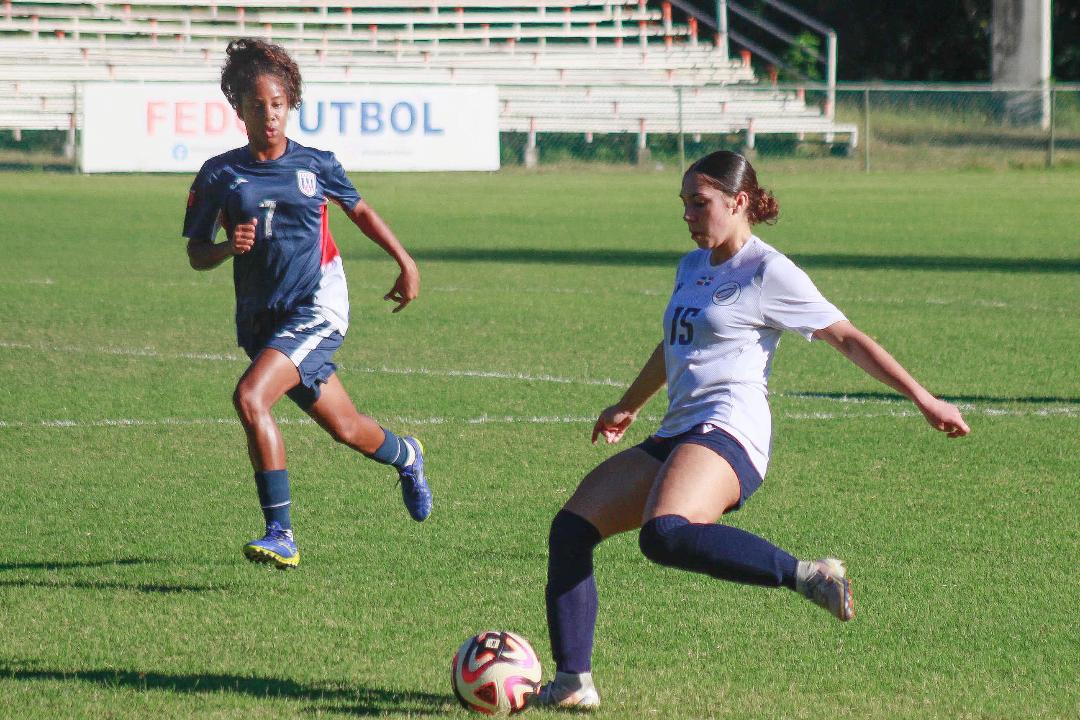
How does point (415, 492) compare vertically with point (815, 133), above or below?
below

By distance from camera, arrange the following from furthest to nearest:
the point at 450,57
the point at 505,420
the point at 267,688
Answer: the point at 450,57, the point at 505,420, the point at 267,688

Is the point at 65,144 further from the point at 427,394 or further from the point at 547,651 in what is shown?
the point at 547,651

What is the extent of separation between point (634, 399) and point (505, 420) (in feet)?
13.9

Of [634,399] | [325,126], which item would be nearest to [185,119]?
[325,126]

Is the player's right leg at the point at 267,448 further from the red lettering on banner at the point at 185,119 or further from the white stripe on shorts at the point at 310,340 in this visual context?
the red lettering on banner at the point at 185,119

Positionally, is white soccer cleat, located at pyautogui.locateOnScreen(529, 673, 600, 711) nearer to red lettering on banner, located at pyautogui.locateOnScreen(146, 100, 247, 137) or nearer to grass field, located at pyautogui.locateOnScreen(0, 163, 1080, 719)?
grass field, located at pyautogui.locateOnScreen(0, 163, 1080, 719)

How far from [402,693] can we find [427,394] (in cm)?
547

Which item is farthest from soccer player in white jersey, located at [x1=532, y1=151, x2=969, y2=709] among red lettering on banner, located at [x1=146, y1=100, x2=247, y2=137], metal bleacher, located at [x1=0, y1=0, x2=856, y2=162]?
metal bleacher, located at [x1=0, y1=0, x2=856, y2=162]

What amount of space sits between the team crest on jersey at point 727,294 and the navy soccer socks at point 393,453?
2.33 m

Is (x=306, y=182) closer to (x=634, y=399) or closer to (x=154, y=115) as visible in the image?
(x=634, y=399)

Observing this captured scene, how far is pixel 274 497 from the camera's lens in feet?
19.8

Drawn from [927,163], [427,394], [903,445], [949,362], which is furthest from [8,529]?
[927,163]

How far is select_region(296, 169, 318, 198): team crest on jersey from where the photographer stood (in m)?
Answer: 6.38

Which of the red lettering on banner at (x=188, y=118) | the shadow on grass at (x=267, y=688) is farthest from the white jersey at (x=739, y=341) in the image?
the red lettering on banner at (x=188, y=118)
